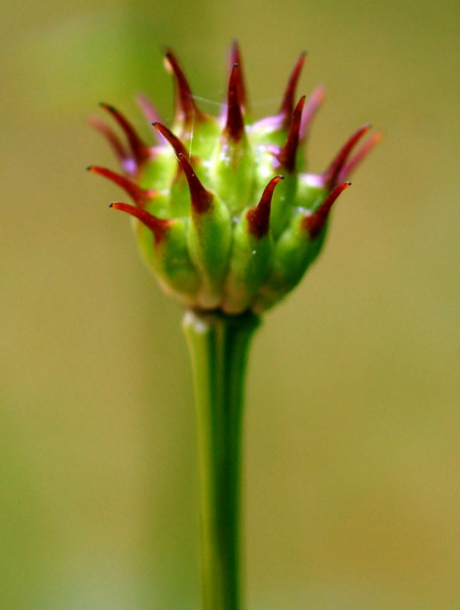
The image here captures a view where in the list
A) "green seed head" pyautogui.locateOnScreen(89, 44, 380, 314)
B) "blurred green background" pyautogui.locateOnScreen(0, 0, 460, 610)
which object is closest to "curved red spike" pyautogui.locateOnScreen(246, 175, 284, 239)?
"green seed head" pyautogui.locateOnScreen(89, 44, 380, 314)

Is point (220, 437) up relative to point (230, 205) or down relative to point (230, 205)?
down

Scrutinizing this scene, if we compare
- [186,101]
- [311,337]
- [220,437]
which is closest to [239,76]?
[186,101]

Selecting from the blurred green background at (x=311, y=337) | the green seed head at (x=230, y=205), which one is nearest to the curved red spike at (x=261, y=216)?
the green seed head at (x=230, y=205)

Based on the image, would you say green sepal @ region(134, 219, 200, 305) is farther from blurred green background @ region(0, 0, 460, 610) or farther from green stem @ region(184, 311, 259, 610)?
blurred green background @ region(0, 0, 460, 610)

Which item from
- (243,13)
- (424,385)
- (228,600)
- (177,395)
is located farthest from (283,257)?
(243,13)

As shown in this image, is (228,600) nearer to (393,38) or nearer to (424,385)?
(424,385)

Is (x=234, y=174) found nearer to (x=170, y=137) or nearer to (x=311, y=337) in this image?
(x=170, y=137)
